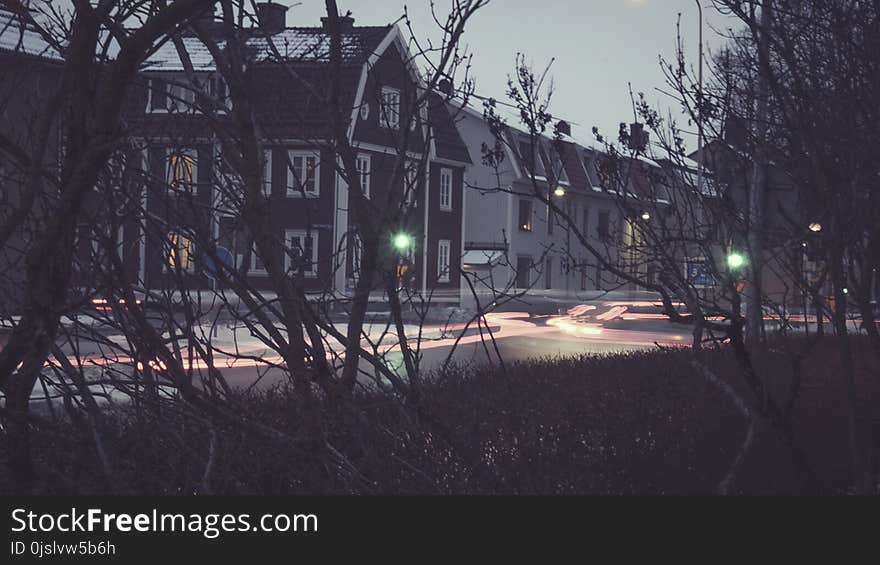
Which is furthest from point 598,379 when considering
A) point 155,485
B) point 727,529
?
point 155,485

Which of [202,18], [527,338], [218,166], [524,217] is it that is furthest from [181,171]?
[524,217]

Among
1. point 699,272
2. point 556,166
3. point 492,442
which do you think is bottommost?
point 492,442

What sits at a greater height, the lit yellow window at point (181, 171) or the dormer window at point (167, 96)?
the dormer window at point (167, 96)

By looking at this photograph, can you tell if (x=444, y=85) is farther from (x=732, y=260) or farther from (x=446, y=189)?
(x=446, y=189)

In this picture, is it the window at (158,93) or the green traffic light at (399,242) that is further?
the green traffic light at (399,242)

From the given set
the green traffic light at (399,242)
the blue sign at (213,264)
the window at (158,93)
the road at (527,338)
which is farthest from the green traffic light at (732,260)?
the road at (527,338)

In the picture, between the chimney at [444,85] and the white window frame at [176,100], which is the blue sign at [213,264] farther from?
the chimney at [444,85]

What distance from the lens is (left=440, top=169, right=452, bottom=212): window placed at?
154 feet

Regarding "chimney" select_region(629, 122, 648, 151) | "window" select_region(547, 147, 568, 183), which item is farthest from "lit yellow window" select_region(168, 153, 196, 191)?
"chimney" select_region(629, 122, 648, 151)

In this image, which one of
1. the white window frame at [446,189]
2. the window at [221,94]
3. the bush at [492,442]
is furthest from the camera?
the white window frame at [446,189]

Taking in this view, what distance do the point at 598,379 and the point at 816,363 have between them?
474 centimetres

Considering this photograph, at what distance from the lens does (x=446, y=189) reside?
47.5 m

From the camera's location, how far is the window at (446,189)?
1849 inches

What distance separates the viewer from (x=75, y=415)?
3592 mm
